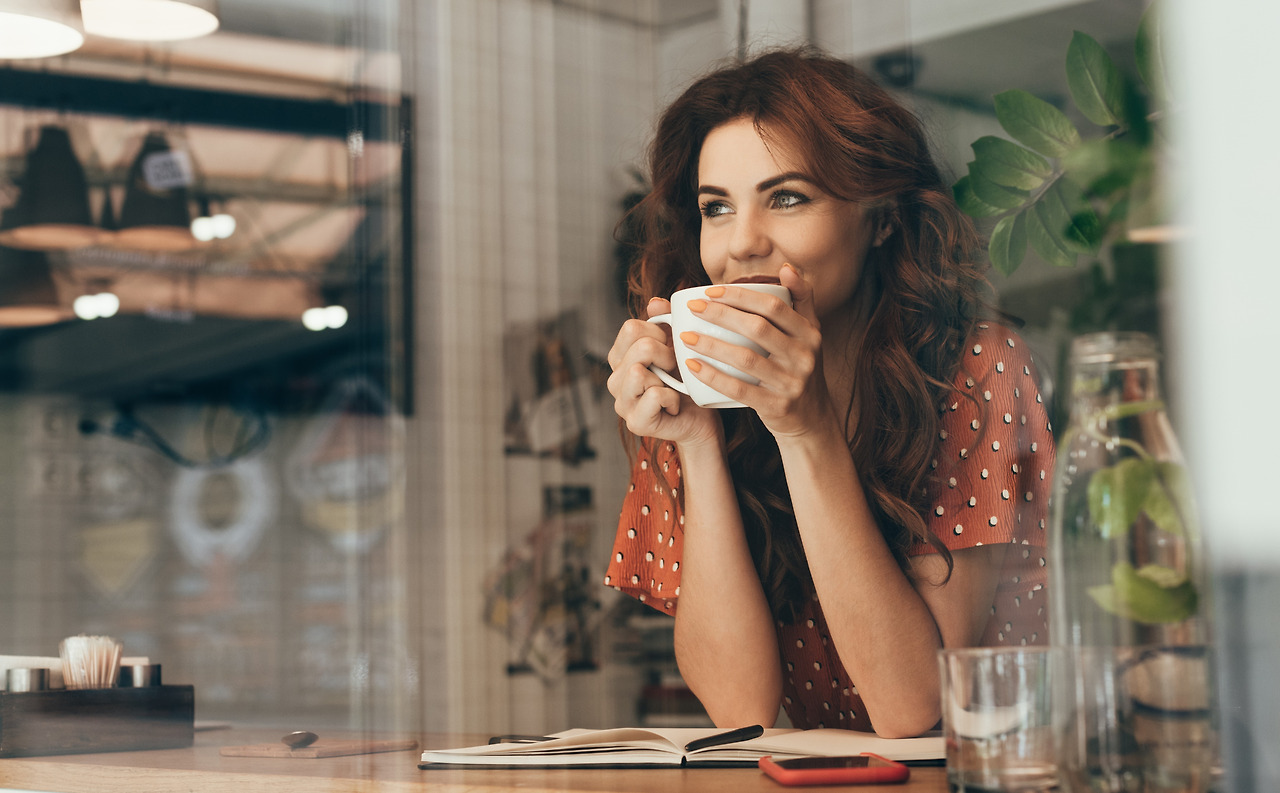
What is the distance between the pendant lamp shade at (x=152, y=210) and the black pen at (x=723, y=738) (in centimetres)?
175

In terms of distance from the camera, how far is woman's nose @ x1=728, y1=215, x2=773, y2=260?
83 centimetres

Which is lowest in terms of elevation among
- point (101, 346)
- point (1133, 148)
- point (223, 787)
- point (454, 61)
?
point (223, 787)

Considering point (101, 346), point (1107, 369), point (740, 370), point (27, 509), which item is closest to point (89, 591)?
point (27, 509)

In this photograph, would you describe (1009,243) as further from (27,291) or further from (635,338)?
(27,291)

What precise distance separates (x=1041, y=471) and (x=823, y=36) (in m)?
0.39

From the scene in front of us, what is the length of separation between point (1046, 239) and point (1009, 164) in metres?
0.07

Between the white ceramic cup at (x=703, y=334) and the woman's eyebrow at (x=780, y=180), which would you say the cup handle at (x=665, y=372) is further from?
the woman's eyebrow at (x=780, y=180)

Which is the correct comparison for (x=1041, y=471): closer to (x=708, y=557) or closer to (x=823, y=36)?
(x=708, y=557)

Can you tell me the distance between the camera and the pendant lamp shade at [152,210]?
200 cm

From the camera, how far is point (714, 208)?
0.87 meters

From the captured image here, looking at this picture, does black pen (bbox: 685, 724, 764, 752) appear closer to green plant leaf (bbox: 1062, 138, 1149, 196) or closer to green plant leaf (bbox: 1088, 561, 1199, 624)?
green plant leaf (bbox: 1088, 561, 1199, 624)

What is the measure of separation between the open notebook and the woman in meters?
0.11

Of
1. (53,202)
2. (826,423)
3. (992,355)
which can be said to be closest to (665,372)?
(826,423)

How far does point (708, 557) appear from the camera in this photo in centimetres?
87
